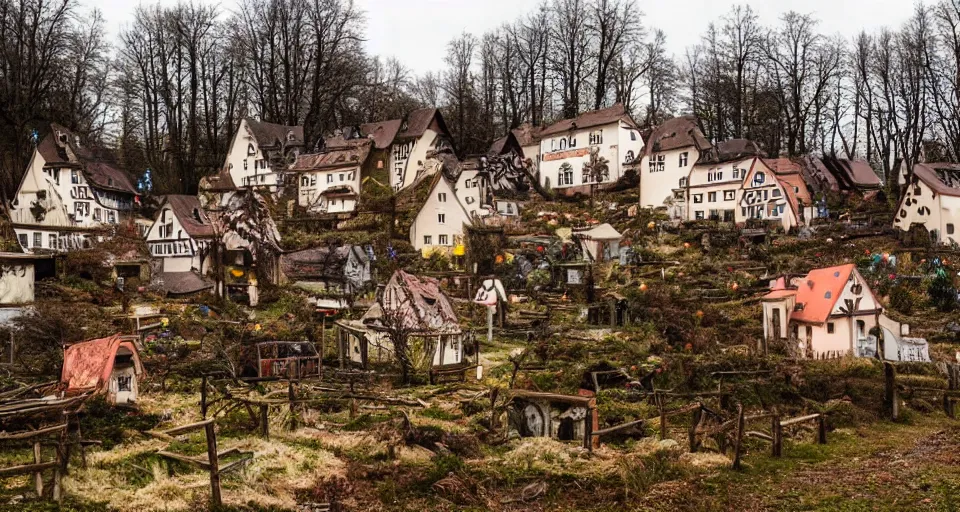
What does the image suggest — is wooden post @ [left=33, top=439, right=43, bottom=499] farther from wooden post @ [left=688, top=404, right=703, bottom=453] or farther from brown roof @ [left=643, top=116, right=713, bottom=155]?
brown roof @ [left=643, top=116, right=713, bottom=155]

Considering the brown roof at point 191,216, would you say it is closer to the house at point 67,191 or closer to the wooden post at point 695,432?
the house at point 67,191

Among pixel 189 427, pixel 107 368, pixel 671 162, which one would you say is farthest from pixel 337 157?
pixel 189 427

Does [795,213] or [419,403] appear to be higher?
[795,213]

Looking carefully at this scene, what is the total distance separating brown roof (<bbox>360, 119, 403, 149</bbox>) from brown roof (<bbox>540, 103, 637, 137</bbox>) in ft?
38.8

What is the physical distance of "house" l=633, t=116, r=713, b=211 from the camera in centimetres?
5466

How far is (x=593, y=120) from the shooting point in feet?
199

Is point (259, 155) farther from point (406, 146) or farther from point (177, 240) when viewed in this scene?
point (177, 240)

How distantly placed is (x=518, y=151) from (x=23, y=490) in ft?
166

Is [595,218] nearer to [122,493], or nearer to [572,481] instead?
[572,481]

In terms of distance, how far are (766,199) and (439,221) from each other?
2060 cm

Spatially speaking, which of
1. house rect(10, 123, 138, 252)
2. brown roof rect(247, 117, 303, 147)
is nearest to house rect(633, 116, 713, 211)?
brown roof rect(247, 117, 303, 147)

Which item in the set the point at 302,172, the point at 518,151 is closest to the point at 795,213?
the point at 518,151

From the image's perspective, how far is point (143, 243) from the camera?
45000mm

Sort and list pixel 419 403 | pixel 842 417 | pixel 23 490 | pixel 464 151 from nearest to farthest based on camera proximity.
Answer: pixel 23 490
pixel 419 403
pixel 842 417
pixel 464 151
